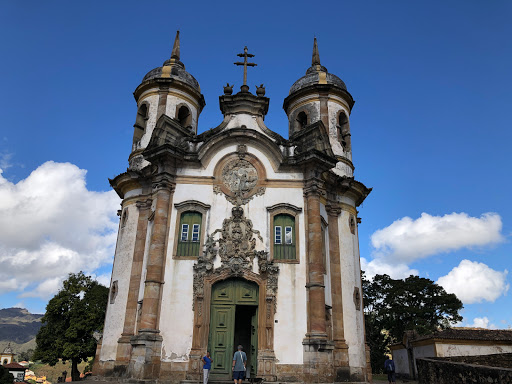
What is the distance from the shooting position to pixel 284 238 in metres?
17.7

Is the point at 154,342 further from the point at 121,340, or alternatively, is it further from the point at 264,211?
the point at 264,211

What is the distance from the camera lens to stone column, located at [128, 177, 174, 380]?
50.3 feet

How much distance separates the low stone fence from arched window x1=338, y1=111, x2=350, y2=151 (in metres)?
13.4

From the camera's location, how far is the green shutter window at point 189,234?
1741 cm

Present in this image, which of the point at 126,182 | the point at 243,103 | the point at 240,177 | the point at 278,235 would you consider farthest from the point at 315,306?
A: the point at 126,182

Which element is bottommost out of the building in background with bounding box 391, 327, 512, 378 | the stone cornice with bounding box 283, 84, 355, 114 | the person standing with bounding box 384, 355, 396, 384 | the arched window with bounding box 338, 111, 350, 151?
the person standing with bounding box 384, 355, 396, 384

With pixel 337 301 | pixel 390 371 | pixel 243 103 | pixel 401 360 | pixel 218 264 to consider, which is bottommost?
pixel 390 371

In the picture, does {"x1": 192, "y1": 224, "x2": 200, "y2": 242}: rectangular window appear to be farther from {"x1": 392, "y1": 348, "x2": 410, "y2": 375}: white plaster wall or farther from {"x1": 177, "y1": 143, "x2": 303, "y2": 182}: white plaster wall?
{"x1": 392, "y1": 348, "x2": 410, "y2": 375}: white plaster wall

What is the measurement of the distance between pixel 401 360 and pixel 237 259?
866 inches

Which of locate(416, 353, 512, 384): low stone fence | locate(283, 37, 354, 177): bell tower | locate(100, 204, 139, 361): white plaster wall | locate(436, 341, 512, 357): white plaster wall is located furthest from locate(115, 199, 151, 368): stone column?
locate(436, 341, 512, 357): white plaster wall

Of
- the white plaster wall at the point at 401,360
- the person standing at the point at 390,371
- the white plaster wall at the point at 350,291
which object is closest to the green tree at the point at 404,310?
the white plaster wall at the point at 401,360

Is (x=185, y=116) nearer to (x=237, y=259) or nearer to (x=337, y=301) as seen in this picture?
(x=237, y=259)

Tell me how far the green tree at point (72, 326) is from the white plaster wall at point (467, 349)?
831 inches

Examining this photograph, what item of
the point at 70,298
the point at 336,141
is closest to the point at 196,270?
the point at 336,141
